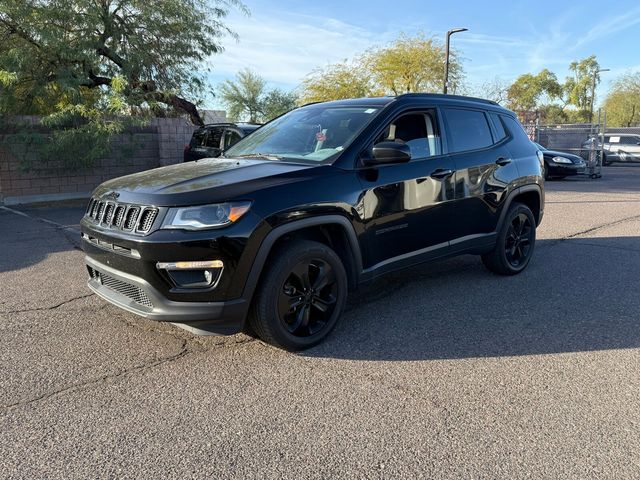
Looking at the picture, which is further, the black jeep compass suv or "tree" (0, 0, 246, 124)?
"tree" (0, 0, 246, 124)

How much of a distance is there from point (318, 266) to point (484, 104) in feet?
10.00

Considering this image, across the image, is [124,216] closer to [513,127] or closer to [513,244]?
[513,244]

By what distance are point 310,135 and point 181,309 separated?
202 cm

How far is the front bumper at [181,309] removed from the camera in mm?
3270

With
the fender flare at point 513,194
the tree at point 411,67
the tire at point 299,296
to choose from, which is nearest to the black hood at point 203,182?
the tire at point 299,296

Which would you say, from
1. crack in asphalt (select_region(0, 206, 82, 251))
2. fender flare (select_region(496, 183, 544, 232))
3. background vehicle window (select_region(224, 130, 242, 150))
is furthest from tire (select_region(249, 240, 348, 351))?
background vehicle window (select_region(224, 130, 242, 150))

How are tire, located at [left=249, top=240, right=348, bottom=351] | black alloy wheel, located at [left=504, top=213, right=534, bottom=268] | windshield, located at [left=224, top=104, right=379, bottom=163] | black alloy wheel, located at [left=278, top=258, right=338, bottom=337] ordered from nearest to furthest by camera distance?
1. tire, located at [left=249, top=240, right=348, bottom=351]
2. black alloy wheel, located at [left=278, top=258, right=338, bottom=337]
3. windshield, located at [left=224, top=104, right=379, bottom=163]
4. black alloy wheel, located at [left=504, top=213, right=534, bottom=268]

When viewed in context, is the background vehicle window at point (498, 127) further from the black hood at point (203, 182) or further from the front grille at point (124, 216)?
the front grille at point (124, 216)

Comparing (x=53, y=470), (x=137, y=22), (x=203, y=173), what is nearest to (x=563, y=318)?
(x=203, y=173)

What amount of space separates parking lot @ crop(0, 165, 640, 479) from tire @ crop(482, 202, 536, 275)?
382 millimetres

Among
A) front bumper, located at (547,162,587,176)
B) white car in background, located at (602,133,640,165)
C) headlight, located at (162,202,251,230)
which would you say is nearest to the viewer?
headlight, located at (162,202,251,230)

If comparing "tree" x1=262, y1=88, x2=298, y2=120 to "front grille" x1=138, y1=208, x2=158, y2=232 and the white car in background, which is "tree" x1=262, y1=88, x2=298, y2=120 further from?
"front grille" x1=138, y1=208, x2=158, y2=232

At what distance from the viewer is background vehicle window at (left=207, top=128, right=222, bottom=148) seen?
1184cm

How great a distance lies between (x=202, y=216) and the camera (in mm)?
3240
